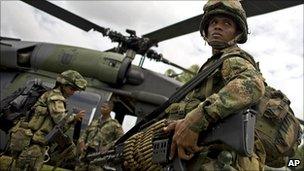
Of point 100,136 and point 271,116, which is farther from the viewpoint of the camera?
point 100,136

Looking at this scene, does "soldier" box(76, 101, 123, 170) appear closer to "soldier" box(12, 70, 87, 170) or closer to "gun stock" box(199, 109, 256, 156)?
"soldier" box(12, 70, 87, 170)

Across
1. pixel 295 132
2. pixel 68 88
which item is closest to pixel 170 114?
pixel 295 132

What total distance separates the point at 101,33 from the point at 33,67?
6.25 ft

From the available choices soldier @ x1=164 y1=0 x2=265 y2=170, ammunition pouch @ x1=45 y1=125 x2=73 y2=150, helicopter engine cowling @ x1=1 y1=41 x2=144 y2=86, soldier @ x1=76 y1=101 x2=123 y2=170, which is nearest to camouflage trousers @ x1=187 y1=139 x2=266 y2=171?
soldier @ x1=164 y1=0 x2=265 y2=170

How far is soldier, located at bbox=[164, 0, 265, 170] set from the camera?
91.0 inches

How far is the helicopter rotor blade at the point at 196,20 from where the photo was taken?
6.64 meters

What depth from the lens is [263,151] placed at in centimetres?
260

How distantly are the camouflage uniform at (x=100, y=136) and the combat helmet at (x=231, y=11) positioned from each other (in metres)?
5.27

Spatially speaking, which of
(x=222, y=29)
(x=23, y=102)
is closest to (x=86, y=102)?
(x=23, y=102)

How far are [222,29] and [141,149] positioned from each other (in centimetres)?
105

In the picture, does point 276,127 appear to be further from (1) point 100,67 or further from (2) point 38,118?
(1) point 100,67

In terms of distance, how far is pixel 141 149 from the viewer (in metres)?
2.91

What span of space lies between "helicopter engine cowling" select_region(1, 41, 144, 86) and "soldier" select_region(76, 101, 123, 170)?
1.21 m

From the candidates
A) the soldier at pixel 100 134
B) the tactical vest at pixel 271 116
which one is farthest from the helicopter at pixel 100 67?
the tactical vest at pixel 271 116
